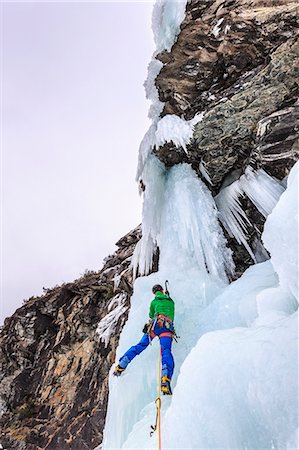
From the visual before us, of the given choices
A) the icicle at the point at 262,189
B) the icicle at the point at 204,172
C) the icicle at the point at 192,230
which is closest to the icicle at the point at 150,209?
the icicle at the point at 192,230

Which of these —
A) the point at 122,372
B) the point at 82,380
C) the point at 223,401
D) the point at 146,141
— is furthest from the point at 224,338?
the point at 82,380

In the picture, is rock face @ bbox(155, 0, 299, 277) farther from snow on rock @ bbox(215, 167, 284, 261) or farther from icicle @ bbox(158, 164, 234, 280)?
icicle @ bbox(158, 164, 234, 280)

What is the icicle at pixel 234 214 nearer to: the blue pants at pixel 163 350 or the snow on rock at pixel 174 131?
the snow on rock at pixel 174 131

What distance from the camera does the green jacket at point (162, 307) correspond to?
4914 mm

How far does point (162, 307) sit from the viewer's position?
4945 millimetres

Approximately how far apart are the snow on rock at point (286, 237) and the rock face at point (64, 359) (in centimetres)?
624

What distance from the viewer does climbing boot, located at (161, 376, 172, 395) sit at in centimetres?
394

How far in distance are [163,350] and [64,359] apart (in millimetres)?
7148

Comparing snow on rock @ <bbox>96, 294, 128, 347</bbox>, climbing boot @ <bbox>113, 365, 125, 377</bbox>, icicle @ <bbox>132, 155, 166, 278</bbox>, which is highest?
icicle @ <bbox>132, 155, 166, 278</bbox>

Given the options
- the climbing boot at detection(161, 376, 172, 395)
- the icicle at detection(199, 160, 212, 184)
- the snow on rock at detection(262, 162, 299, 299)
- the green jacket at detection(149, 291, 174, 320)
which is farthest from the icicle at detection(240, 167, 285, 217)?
the climbing boot at detection(161, 376, 172, 395)

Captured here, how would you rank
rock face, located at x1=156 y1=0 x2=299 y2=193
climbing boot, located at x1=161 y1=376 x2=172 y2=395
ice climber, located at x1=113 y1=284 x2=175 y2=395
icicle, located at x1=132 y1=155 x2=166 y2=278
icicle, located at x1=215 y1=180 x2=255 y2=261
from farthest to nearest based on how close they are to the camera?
icicle, located at x1=132 y1=155 x2=166 y2=278 < icicle, located at x1=215 y1=180 x2=255 y2=261 < rock face, located at x1=156 y1=0 x2=299 y2=193 < ice climber, located at x1=113 y1=284 x2=175 y2=395 < climbing boot, located at x1=161 y1=376 x2=172 y2=395

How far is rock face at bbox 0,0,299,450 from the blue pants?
2635 millimetres

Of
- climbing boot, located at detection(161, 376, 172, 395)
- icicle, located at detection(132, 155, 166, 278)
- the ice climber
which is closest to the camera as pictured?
climbing boot, located at detection(161, 376, 172, 395)

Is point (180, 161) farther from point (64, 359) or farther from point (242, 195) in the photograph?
point (64, 359)
